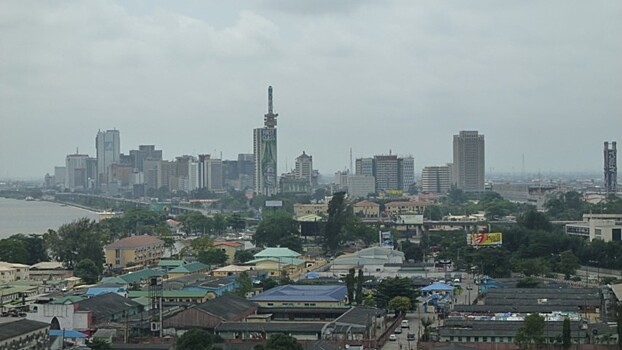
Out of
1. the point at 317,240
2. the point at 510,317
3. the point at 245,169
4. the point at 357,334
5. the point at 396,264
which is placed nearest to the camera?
the point at 357,334

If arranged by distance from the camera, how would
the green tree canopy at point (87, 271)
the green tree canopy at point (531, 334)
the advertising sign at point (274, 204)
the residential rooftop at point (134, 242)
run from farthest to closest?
the advertising sign at point (274, 204)
the residential rooftop at point (134, 242)
the green tree canopy at point (87, 271)
the green tree canopy at point (531, 334)

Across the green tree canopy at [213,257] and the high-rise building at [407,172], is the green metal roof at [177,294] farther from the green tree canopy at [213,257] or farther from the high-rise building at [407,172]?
the high-rise building at [407,172]

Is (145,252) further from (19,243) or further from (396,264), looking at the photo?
(396,264)

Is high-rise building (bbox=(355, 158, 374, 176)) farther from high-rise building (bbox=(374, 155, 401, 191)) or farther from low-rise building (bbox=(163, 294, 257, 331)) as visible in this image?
low-rise building (bbox=(163, 294, 257, 331))

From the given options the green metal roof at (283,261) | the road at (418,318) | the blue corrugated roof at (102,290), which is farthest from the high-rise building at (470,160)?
the blue corrugated roof at (102,290)

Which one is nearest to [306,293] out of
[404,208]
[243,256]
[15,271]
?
[15,271]

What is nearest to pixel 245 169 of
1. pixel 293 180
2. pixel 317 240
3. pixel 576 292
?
pixel 293 180

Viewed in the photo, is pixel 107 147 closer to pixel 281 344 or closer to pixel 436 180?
pixel 436 180
